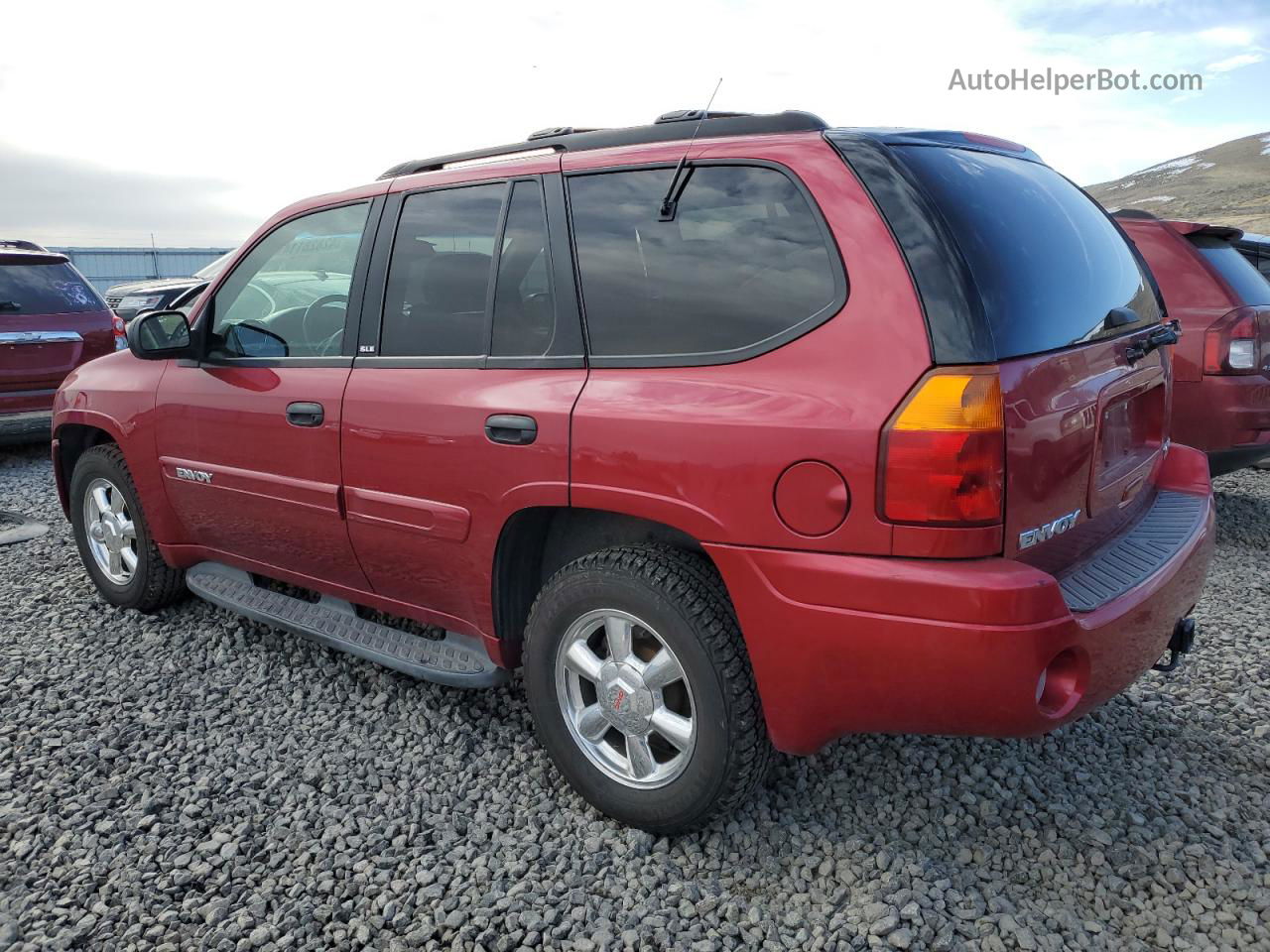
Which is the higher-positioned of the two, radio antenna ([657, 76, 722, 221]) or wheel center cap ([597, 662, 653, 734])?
radio antenna ([657, 76, 722, 221])

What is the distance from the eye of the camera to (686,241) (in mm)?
2453

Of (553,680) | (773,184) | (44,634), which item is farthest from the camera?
(44,634)

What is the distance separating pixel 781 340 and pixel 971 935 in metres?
1.46

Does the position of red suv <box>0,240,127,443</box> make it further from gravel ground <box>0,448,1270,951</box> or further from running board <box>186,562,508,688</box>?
gravel ground <box>0,448,1270,951</box>

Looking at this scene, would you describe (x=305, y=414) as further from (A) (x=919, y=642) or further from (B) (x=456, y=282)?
(A) (x=919, y=642)

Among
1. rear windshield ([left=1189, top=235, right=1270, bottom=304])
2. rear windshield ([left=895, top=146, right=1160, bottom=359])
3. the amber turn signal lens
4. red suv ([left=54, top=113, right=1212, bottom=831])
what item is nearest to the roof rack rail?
red suv ([left=54, top=113, right=1212, bottom=831])

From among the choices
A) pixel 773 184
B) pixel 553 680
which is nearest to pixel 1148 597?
pixel 773 184

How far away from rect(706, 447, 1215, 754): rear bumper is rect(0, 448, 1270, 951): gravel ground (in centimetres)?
50

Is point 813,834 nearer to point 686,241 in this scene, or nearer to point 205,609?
point 686,241

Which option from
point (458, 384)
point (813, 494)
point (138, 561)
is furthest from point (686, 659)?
point (138, 561)

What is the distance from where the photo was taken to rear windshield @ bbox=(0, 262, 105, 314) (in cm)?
767

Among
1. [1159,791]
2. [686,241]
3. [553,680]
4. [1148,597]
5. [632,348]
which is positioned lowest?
[1159,791]

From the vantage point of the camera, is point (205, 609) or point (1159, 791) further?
point (205, 609)

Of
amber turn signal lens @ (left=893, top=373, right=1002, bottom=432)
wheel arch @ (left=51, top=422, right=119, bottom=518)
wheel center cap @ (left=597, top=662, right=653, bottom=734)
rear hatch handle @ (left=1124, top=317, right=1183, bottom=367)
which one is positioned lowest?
wheel center cap @ (left=597, top=662, right=653, bottom=734)
